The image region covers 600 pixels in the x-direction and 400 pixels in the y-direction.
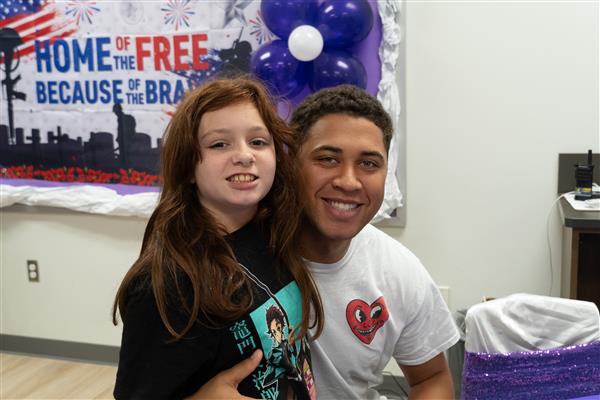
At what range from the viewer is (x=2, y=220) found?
3.07m

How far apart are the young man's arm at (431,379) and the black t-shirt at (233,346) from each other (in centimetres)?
28

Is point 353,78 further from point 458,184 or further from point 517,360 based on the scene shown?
point 517,360

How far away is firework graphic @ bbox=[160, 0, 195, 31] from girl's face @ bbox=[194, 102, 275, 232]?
1.69 m

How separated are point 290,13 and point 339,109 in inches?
48.2

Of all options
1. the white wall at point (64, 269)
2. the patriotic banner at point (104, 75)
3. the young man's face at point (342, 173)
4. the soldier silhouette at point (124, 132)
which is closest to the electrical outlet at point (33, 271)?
the white wall at point (64, 269)

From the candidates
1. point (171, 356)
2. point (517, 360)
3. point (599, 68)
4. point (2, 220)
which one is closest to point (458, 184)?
point (599, 68)

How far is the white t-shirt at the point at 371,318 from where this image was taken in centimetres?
118

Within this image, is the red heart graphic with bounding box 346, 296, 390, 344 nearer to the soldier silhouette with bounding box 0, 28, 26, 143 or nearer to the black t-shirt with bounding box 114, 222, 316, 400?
the black t-shirt with bounding box 114, 222, 316, 400

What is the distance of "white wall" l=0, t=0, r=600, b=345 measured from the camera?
231 centimetres

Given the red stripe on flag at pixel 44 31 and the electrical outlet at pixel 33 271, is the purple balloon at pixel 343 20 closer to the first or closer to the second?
the red stripe on flag at pixel 44 31

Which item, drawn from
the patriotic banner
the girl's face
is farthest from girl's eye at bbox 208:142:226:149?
the patriotic banner

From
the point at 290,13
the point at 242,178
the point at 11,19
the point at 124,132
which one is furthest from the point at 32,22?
the point at 242,178

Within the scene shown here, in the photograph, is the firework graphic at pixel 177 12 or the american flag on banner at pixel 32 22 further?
the american flag on banner at pixel 32 22

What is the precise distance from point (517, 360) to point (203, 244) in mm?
713
